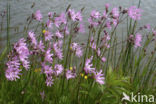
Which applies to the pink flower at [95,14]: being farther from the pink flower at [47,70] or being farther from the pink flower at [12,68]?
the pink flower at [12,68]

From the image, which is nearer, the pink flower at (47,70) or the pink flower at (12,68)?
the pink flower at (12,68)

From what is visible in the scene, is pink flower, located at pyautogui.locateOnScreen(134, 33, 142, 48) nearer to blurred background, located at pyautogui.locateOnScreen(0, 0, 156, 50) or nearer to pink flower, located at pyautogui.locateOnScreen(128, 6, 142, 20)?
pink flower, located at pyautogui.locateOnScreen(128, 6, 142, 20)

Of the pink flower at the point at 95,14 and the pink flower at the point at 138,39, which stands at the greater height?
the pink flower at the point at 95,14

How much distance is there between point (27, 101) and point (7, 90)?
25cm

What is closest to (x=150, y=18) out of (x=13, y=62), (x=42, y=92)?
(x=42, y=92)

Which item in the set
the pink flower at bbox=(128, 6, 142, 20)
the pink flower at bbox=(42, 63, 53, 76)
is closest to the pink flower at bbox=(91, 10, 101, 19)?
the pink flower at bbox=(128, 6, 142, 20)

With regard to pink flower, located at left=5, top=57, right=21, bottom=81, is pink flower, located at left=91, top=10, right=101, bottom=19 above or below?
above

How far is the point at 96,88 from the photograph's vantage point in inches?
86.9

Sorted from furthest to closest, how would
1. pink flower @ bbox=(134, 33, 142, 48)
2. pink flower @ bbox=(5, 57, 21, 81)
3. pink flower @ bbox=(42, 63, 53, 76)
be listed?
1. pink flower @ bbox=(134, 33, 142, 48)
2. pink flower @ bbox=(42, 63, 53, 76)
3. pink flower @ bbox=(5, 57, 21, 81)

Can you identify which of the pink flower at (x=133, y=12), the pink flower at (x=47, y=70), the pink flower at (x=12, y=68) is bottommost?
the pink flower at (x=47, y=70)

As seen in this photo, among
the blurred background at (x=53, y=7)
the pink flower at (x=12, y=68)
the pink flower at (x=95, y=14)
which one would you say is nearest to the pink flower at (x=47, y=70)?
the pink flower at (x=12, y=68)

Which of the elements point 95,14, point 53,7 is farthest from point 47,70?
point 53,7

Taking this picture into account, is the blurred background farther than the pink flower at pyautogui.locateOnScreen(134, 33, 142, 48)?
Yes

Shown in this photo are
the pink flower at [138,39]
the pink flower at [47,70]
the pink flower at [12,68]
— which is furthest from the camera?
the pink flower at [138,39]
